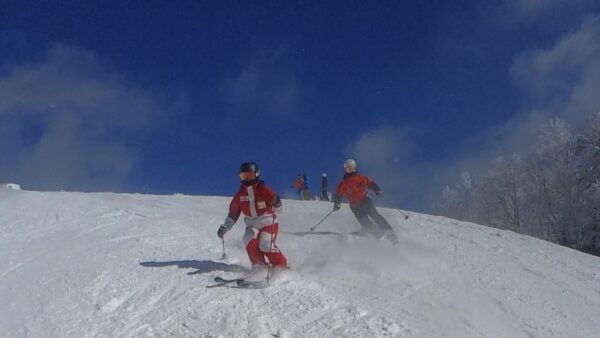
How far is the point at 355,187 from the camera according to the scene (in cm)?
1048

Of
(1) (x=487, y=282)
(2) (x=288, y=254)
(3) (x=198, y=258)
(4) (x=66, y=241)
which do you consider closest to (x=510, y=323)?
(1) (x=487, y=282)

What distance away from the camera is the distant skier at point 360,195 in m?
10.3

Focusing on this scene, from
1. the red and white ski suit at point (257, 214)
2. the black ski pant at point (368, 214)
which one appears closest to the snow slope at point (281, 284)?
the red and white ski suit at point (257, 214)

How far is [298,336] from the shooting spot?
4.87 m

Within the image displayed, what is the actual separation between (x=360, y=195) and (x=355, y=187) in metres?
0.20

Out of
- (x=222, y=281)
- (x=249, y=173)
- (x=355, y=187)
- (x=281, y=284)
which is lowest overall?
(x=281, y=284)

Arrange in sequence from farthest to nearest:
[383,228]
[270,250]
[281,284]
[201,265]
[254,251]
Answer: [383,228], [201,265], [254,251], [270,250], [281,284]

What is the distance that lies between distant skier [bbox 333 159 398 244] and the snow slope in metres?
0.60

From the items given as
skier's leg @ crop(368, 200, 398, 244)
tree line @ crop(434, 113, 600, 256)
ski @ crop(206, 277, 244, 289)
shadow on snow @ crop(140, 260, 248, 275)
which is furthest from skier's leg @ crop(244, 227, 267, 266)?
tree line @ crop(434, 113, 600, 256)

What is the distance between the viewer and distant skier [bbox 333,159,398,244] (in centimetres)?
1027

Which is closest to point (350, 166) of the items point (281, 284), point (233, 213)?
point (233, 213)

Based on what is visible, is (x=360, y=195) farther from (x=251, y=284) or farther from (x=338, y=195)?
(x=251, y=284)

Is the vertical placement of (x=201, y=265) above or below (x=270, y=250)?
below

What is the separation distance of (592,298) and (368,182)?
4.57m
